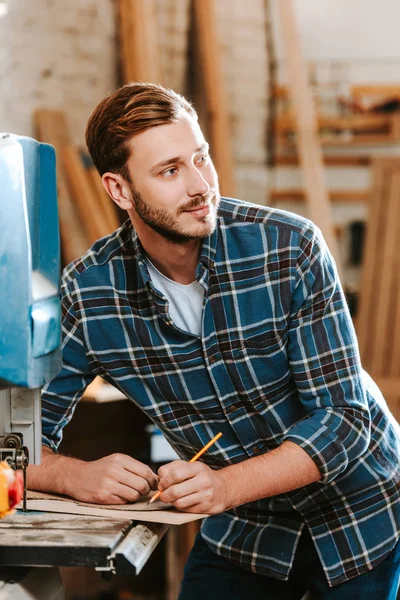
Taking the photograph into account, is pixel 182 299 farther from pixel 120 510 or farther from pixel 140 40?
pixel 140 40

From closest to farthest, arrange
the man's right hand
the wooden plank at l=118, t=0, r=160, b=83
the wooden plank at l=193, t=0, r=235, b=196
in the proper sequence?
the man's right hand → the wooden plank at l=118, t=0, r=160, b=83 → the wooden plank at l=193, t=0, r=235, b=196

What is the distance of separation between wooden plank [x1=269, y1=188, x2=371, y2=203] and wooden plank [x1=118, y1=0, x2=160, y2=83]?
186 cm

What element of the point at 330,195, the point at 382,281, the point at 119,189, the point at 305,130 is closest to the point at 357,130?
the point at 330,195

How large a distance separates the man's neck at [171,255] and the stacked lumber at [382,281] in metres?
3.21

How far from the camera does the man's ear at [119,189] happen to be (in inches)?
66.6

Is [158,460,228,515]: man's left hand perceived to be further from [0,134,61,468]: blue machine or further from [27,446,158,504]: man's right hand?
[0,134,61,468]: blue machine

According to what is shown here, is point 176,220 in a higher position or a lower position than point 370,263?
higher

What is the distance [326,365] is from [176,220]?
1.29 feet

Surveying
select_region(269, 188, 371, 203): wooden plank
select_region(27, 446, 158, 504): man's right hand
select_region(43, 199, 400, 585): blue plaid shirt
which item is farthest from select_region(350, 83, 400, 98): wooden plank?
select_region(27, 446, 158, 504): man's right hand

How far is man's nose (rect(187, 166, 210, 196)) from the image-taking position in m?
1.57

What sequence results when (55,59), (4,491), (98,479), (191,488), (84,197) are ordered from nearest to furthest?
(4,491) → (191,488) → (98,479) → (84,197) → (55,59)

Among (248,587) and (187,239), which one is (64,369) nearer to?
(187,239)

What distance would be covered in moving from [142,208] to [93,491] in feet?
1.81

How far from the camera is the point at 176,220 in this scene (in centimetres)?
160
